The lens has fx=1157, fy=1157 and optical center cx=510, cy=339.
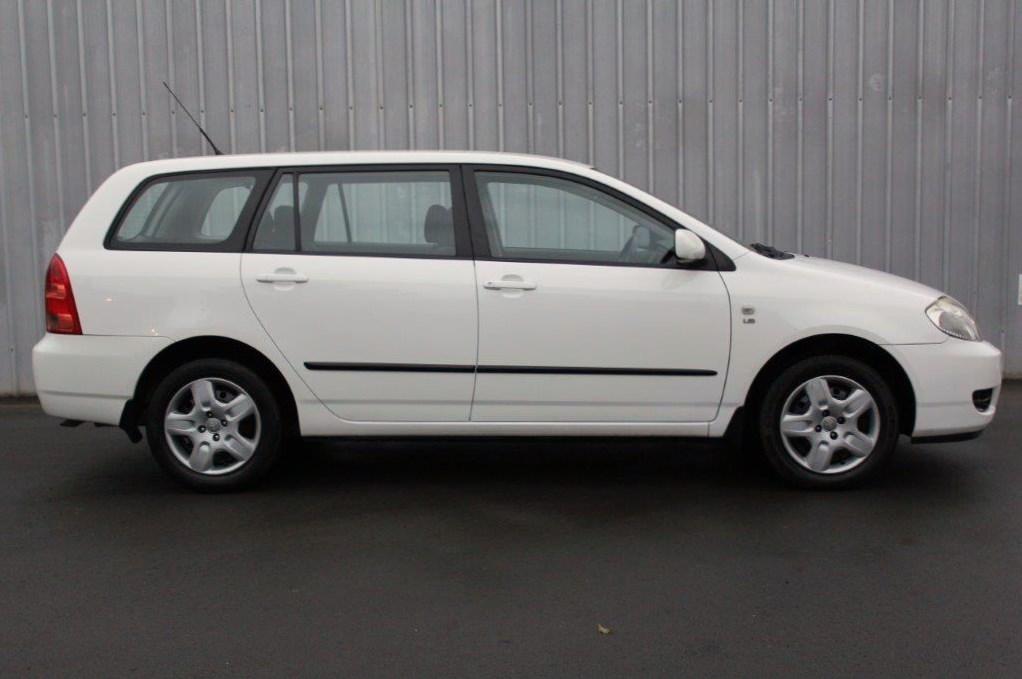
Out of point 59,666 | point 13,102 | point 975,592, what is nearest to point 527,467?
point 975,592

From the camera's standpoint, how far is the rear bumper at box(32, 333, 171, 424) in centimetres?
558

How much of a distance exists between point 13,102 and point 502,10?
3922mm

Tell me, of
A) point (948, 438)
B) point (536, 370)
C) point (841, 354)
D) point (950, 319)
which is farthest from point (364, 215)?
point (948, 438)

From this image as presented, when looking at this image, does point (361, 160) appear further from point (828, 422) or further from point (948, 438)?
point (948, 438)

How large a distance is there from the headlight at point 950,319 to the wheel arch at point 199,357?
→ 3133 mm

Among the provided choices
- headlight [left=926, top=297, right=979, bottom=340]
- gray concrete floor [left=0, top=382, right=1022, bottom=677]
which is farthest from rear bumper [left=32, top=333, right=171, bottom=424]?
headlight [left=926, top=297, right=979, bottom=340]

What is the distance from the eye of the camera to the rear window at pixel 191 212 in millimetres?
5668

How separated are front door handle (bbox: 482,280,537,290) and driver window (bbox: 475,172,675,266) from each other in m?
0.14

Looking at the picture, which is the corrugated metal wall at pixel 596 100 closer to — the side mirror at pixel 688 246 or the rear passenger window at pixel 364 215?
the rear passenger window at pixel 364 215

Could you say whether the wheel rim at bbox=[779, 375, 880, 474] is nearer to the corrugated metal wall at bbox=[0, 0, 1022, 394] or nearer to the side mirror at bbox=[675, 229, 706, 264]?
the side mirror at bbox=[675, 229, 706, 264]

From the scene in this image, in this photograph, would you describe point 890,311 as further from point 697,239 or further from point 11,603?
point 11,603

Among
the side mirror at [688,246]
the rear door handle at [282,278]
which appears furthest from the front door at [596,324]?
the rear door handle at [282,278]

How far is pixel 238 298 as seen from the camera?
18.2 ft

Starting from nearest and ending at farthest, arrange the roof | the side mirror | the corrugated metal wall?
the side mirror, the roof, the corrugated metal wall
